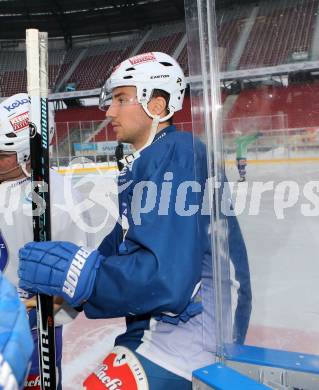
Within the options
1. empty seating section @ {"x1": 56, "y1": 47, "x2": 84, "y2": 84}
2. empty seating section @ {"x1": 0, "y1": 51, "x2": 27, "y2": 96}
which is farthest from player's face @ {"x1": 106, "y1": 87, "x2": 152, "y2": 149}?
empty seating section @ {"x1": 56, "y1": 47, "x2": 84, "y2": 84}

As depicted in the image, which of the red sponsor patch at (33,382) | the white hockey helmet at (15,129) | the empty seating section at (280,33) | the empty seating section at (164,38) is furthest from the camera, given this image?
the empty seating section at (164,38)

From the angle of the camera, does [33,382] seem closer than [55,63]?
Yes

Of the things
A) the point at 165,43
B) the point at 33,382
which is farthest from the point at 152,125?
the point at 165,43

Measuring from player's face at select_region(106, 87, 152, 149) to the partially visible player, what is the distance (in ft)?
0.79

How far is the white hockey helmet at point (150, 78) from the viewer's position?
1.16m

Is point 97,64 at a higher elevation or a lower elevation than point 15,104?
higher

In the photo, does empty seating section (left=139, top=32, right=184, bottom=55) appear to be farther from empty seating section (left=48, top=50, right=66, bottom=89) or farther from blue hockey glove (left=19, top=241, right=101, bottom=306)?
blue hockey glove (left=19, top=241, right=101, bottom=306)

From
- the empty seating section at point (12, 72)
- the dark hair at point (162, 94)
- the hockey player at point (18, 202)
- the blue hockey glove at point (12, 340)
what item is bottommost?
the blue hockey glove at point (12, 340)

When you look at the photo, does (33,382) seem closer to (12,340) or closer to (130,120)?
(130,120)

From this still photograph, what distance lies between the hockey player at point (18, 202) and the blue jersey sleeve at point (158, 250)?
565mm

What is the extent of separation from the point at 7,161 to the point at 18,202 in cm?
17

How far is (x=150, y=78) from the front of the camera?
1.17 meters

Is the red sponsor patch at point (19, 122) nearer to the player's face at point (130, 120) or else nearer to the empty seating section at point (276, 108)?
the player's face at point (130, 120)

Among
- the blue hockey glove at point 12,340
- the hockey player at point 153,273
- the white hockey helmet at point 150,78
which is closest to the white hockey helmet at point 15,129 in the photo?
the white hockey helmet at point 150,78
